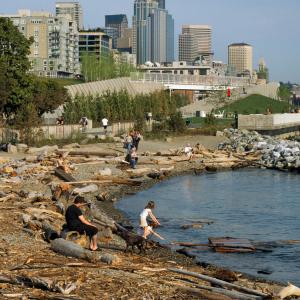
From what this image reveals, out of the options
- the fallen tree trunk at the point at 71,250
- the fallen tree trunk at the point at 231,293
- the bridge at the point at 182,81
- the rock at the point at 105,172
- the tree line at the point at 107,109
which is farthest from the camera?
the bridge at the point at 182,81

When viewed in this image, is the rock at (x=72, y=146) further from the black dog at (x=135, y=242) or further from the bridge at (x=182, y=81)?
the bridge at (x=182, y=81)

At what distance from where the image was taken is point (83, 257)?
1680cm

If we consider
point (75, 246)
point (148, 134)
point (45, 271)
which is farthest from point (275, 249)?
point (148, 134)

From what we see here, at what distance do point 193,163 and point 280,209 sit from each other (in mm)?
15595

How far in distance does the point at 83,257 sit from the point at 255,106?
11587cm

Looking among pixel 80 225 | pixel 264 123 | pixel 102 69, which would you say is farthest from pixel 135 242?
pixel 102 69

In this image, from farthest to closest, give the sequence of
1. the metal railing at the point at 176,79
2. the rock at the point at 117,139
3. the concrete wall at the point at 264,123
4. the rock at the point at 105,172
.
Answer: the metal railing at the point at 176,79
the concrete wall at the point at 264,123
the rock at the point at 117,139
the rock at the point at 105,172

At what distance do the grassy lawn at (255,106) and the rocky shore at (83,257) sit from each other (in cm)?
8243

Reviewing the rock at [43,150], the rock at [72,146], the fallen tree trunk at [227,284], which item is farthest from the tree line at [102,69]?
the fallen tree trunk at [227,284]

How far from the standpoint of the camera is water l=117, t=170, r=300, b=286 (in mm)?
20750

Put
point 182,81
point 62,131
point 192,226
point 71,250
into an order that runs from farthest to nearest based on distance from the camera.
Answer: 1. point 182,81
2. point 62,131
3. point 192,226
4. point 71,250

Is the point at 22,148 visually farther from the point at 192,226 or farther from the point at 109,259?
the point at 109,259

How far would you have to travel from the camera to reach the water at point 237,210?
20750 mm

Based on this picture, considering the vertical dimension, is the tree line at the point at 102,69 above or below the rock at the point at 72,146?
above
